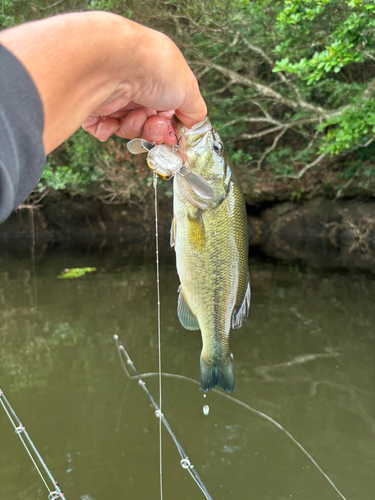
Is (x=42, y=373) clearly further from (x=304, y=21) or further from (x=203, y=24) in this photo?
(x=203, y=24)

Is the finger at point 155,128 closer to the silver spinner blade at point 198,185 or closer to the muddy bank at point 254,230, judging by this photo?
the silver spinner blade at point 198,185

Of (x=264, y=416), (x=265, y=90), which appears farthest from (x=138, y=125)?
(x=265, y=90)

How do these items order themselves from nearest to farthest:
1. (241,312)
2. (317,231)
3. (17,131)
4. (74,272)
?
1. (17,131)
2. (241,312)
3. (74,272)
4. (317,231)

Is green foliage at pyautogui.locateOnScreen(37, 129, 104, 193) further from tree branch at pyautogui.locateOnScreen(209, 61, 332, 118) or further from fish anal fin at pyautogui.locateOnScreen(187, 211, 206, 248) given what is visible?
fish anal fin at pyautogui.locateOnScreen(187, 211, 206, 248)

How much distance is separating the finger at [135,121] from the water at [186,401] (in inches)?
112

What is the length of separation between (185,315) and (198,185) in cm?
67

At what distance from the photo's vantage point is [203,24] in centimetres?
1104

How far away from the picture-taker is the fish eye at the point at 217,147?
73.7 inches

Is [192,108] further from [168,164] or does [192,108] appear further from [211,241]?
[211,241]

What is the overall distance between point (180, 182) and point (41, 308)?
667cm

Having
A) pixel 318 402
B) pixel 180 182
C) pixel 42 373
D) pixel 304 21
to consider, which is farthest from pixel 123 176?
pixel 180 182

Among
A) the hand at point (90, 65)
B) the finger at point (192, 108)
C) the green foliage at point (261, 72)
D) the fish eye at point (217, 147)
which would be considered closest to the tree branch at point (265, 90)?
the green foliage at point (261, 72)

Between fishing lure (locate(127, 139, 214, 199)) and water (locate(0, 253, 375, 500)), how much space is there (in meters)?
2.70

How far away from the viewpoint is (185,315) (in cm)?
209
